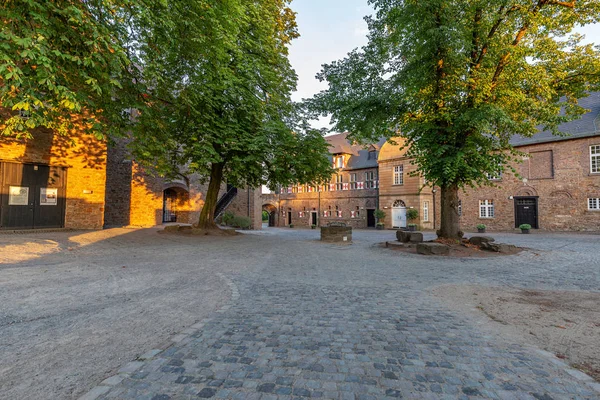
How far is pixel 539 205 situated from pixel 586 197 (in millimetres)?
2649

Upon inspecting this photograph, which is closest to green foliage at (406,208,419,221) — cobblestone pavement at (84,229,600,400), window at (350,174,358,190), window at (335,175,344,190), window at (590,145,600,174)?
window at (350,174,358,190)

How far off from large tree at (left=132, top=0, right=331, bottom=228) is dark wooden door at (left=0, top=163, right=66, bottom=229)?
18.0 ft

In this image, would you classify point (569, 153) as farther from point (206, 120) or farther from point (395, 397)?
point (395, 397)

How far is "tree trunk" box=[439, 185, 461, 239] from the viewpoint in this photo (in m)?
11.4

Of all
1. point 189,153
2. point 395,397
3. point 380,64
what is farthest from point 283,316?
point 380,64

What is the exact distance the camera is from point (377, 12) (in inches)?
438

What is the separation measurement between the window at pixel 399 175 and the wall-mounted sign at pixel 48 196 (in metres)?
27.3

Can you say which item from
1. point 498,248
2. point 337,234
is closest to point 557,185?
point 498,248

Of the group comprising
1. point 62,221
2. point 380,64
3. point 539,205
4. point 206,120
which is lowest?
point 62,221

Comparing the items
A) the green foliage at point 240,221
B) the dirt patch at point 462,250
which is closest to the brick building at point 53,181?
the green foliage at point 240,221

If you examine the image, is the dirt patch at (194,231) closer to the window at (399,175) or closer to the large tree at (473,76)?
the large tree at (473,76)

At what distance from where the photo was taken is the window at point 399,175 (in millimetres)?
30000

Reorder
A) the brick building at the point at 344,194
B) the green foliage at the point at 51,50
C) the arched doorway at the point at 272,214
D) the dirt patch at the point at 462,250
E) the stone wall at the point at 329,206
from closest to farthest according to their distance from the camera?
the green foliage at the point at 51,50
the dirt patch at the point at 462,250
the brick building at the point at 344,194
the stone wall at the point at 329,206
the arched doorway at the point at 272,214

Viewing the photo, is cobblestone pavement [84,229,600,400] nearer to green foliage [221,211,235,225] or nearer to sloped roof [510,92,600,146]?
green foliage [221,211,235,225]
